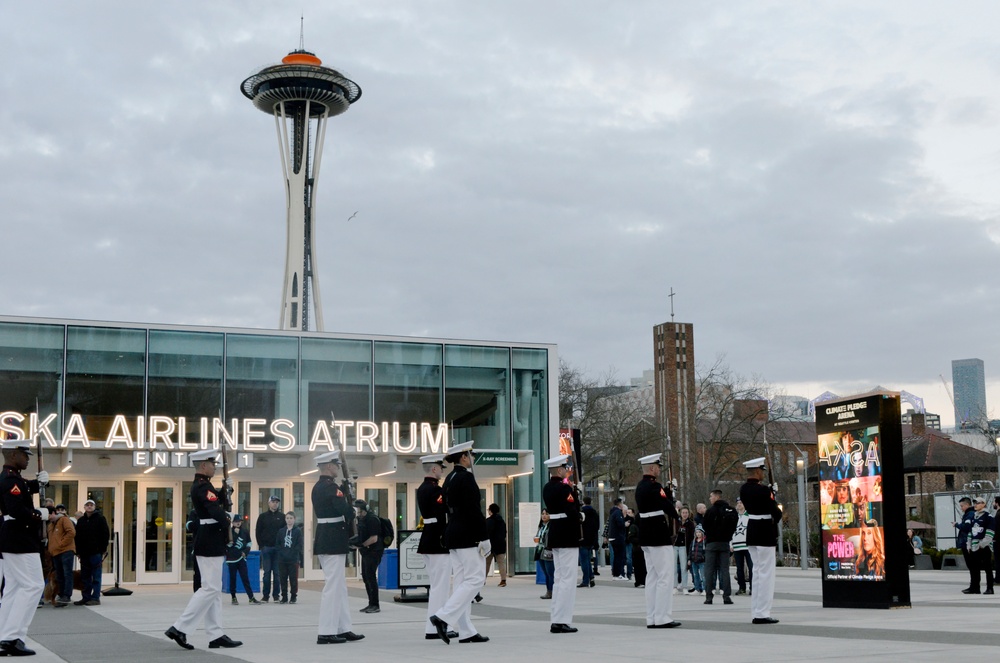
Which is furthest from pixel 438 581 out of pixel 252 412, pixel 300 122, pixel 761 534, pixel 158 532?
pixel 300 122

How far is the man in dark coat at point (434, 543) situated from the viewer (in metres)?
12.1

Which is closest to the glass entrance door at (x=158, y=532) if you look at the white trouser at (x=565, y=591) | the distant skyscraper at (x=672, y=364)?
the white trouser at (x=565, y=591)

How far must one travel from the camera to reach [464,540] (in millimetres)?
11703

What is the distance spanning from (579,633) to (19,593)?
18.2ft

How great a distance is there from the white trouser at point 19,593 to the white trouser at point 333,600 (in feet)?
8.88

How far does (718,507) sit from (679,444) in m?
64.8

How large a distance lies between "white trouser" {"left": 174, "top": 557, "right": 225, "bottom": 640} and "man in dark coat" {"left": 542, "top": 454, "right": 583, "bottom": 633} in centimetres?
347

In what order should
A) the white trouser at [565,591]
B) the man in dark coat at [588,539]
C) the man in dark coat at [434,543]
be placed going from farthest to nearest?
the man in dark coat at [588,539] < the white trouser at [565,591] < the man in dark coat at [434,543]

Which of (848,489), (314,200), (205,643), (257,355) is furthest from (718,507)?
(314,200)

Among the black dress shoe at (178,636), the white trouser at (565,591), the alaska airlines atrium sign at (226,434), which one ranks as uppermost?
the alaska airlines atrium sign at (226,434)

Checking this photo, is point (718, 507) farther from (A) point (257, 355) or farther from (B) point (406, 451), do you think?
(A) point (257, 355)

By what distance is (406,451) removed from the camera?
2905cm

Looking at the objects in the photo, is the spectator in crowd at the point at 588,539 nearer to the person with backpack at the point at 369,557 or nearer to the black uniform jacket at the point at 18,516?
the person with backpack at the point at 369,557

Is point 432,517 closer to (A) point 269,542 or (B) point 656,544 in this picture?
(B) point 656,544
